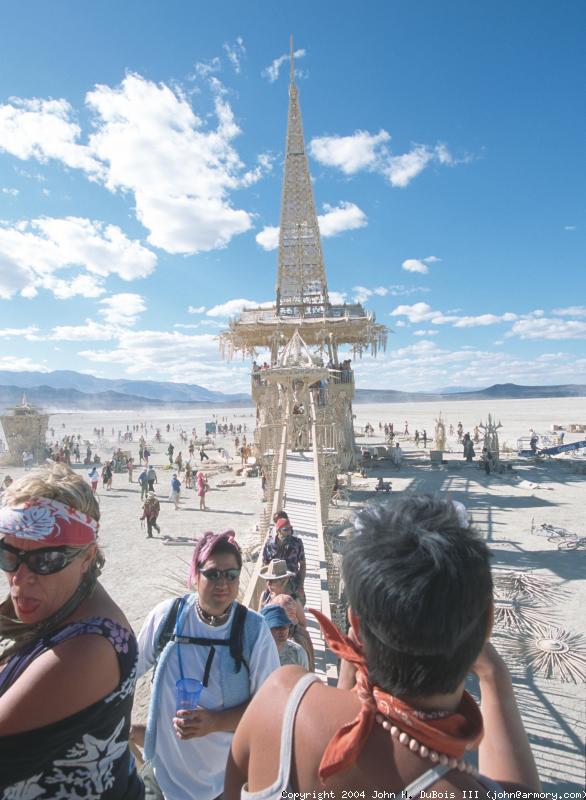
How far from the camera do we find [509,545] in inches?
466

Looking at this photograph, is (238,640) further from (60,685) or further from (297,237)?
(297,237)

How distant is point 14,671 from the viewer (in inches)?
59.5

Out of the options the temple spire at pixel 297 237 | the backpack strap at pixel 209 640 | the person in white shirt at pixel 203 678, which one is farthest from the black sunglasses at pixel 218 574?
the temple spire at pixel 297 237

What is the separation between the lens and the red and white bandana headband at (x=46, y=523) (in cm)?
170

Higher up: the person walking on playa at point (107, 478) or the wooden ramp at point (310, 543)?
the wooden ramp at point (310, 543)

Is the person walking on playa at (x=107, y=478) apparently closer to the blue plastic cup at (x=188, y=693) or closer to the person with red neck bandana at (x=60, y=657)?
the blue plastic cup at (x=188, y=693)

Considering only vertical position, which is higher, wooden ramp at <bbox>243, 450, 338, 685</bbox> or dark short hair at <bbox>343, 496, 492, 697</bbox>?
dark short hair at <bbox>343, 496, 492, 697</bbox>

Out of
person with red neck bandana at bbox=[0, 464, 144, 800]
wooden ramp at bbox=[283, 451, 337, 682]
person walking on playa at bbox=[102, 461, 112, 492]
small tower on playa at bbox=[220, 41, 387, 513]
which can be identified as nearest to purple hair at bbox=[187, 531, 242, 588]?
person with red neck bandana at bbox=[0, 464, 144, 800]

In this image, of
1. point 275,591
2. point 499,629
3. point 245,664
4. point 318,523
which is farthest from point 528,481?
point 245,664

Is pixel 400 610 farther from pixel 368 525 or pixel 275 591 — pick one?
pixel 275 591

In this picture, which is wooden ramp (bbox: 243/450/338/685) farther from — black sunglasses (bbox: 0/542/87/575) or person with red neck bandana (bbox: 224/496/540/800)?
person with red neck bandana (bbox: 224/496/540/800)

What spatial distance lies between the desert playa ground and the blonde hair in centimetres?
119

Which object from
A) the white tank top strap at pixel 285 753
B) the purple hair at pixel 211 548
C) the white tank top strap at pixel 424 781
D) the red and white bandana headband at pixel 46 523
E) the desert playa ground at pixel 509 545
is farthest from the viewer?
the desert playa ground at pixel 509 545

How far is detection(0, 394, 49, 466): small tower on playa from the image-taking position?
28.8 meters
